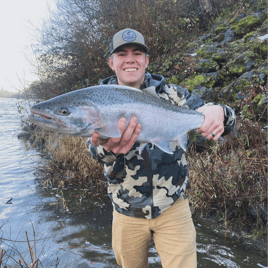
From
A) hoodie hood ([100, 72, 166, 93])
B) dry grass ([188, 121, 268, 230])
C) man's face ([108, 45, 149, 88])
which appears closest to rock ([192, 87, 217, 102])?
dry grass ([188, 121, 268, 230])

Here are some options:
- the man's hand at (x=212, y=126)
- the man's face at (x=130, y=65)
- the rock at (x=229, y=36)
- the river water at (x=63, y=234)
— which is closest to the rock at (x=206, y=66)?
the rock at (x=229, y=36)

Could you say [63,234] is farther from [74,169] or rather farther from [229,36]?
[229,36]

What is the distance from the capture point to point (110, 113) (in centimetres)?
189

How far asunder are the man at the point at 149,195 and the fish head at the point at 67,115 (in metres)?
0.59

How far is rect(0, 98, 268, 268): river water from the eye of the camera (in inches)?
150

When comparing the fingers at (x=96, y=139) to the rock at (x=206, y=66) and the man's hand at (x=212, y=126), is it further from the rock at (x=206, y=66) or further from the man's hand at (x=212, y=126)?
the rock at (x=206, y=66)

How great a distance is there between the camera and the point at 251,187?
13.8ft

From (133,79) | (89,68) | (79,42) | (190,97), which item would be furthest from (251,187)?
(79,42)

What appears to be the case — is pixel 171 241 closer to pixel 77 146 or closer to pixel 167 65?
pixel 77 146

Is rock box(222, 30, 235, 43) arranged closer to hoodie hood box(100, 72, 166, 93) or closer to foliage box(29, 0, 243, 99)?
foliage box(29, 0, 243, 99)

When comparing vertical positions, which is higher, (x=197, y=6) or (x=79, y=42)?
(x=197, y=6)

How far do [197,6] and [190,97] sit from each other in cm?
1269

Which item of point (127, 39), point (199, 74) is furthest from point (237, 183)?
point (199, 74)

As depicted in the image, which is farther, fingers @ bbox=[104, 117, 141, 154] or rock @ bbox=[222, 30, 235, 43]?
rock @ bbox=[222, 30, 235, 43]
